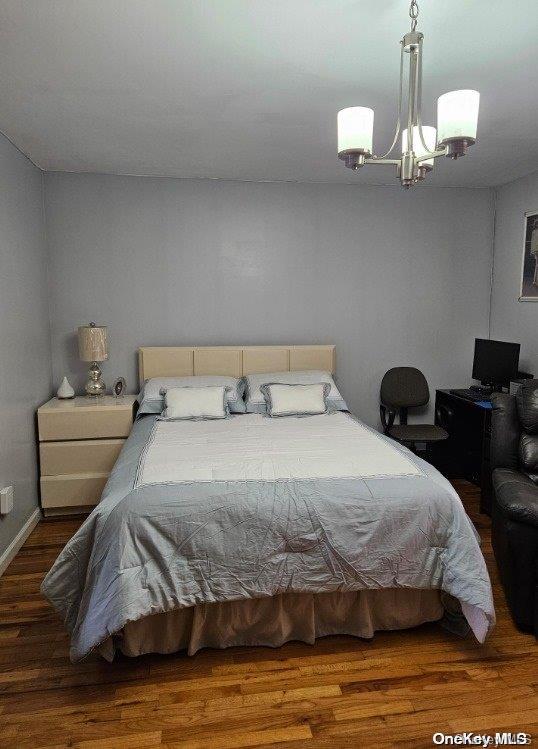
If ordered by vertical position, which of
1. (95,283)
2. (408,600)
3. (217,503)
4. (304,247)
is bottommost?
(408,600)

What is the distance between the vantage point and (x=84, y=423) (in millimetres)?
3684

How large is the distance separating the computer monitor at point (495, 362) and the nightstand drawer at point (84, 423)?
2819mm

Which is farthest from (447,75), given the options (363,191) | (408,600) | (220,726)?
(220,726)

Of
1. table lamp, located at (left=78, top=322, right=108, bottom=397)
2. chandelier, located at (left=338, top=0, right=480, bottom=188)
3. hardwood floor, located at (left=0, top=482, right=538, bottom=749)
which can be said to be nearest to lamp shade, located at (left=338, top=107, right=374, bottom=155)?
chandelier, located at (left=338, top=0, right=480, bottom=188)

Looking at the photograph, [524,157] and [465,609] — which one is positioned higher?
[524,157]

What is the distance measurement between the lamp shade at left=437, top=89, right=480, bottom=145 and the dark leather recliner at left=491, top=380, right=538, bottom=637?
160 centimetres

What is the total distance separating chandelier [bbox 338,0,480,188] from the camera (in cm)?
171

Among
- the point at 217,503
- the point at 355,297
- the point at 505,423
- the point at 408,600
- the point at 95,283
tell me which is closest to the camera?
the point at 217,503

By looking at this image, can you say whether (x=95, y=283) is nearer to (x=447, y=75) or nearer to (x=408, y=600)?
(x=447, y=75)

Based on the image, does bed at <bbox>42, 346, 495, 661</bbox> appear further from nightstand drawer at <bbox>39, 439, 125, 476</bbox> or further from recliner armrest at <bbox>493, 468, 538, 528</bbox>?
nightstand drawer at <bbox>39, 439, 125, 476</bbox>

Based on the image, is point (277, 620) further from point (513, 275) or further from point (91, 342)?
point (513, 275)

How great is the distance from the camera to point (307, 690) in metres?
2.03

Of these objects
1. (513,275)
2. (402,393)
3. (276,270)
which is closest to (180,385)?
(276,270)

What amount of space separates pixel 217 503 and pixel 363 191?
3215mm
